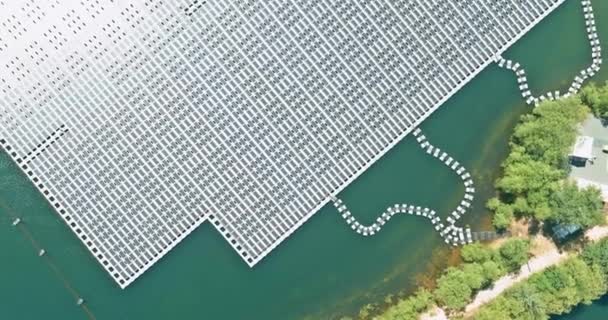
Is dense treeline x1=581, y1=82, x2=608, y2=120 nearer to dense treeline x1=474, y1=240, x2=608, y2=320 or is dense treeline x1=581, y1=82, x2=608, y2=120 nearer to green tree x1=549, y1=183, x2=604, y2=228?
green tree x1=549, y1=183, x2=604, y2=228

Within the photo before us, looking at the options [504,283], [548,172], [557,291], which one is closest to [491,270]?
[504,283]

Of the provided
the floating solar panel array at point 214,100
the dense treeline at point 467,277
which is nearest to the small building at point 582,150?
the dense treeline at point 467,277

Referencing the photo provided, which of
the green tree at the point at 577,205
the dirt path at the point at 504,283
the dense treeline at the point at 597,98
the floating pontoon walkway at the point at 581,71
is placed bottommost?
the dirt path at the point at 504,283

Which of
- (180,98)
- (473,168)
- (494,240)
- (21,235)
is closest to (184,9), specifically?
(180,98)

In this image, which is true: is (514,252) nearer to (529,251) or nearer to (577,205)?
(529,251)

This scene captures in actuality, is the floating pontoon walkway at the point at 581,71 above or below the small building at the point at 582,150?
above

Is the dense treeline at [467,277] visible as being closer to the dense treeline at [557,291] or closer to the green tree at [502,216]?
the green tree at [502,216]
